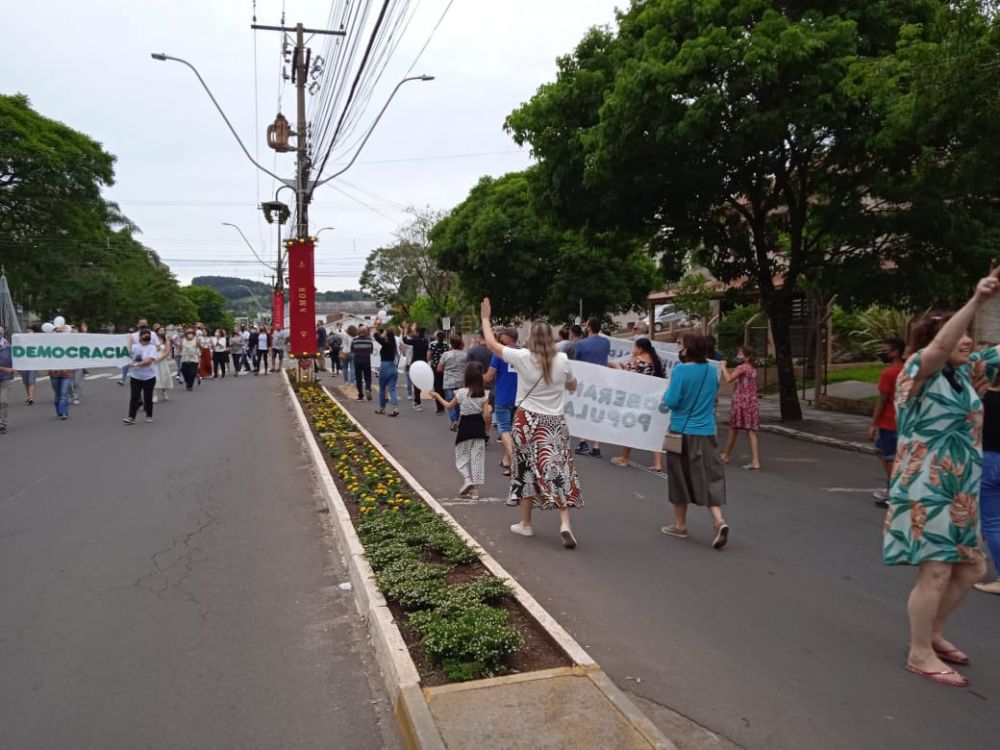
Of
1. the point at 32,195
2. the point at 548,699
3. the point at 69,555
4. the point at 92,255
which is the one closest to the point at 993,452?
the point at 548,699

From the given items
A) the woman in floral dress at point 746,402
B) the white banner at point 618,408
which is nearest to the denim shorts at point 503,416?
the white banner at point 618,408

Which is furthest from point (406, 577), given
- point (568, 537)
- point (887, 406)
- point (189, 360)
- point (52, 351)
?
point (189, 360)

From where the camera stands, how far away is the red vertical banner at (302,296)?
20.7 meters

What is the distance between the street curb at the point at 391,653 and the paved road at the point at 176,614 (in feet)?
0.33

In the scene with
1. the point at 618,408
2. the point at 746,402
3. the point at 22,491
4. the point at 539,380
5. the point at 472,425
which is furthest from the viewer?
the point at 746,402

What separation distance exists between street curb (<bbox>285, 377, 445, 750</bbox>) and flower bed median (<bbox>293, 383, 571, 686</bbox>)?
0.25 feet

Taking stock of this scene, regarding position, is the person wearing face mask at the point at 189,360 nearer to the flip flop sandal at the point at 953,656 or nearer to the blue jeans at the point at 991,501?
the blue jeans at the point at 991,501

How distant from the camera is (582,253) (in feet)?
117

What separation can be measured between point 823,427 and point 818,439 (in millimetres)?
1488

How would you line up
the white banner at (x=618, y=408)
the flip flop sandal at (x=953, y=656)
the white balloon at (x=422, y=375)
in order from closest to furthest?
1. the flip flop sandal at (x=953, y=656)
2. the white banner at (x=618, y=408)
3. the white balloon at (x=422, y=375)

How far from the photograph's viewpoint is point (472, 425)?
27.2ft

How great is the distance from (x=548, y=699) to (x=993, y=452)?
327 cm

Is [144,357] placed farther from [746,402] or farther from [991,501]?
[991,501]

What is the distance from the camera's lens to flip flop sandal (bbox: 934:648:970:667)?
14.0 feet
